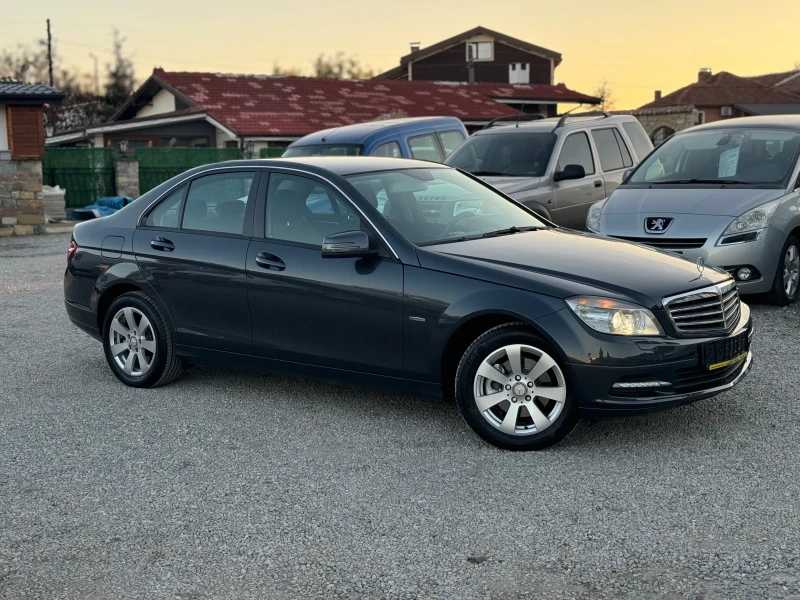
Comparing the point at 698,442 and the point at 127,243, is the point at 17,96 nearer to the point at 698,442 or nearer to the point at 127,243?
the point at 127,243

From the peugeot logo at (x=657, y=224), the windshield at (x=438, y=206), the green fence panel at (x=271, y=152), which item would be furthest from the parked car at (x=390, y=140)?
the green fence panel at (x=271, y=152)

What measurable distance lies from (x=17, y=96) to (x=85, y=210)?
403cm

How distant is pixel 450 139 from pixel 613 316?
10.4 metres

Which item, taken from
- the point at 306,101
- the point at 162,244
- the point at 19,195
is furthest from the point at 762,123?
the point at 306,101

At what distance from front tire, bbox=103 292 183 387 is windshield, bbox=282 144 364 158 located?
6.86m

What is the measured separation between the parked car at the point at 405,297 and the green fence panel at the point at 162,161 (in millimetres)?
20791

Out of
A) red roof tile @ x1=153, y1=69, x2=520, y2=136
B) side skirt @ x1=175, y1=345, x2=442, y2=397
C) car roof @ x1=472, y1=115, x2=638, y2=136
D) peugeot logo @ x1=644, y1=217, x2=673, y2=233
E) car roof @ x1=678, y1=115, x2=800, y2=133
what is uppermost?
red roof tile @ x1=153, y1=69, x2=520, y2=136

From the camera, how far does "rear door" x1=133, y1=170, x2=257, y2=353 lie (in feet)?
22.7

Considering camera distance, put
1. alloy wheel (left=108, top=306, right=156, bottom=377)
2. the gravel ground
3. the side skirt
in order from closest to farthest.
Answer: the gravel ground < the side skirt < alloy wheel (left=108, top=306, right=156, bottom=377)

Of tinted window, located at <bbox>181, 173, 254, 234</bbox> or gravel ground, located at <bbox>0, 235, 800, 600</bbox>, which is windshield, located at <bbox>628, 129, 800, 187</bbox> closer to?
gravel ground, located at <bbox>0, 235, 800, 600</bbox>

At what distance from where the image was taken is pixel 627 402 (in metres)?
5.60

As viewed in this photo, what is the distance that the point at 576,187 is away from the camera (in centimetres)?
1304

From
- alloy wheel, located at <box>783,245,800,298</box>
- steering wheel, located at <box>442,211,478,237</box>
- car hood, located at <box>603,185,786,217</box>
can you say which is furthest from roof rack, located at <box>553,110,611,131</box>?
steering wheel, located at <box>442,211,478,237</box>

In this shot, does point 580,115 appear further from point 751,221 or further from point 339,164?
point 339,164
